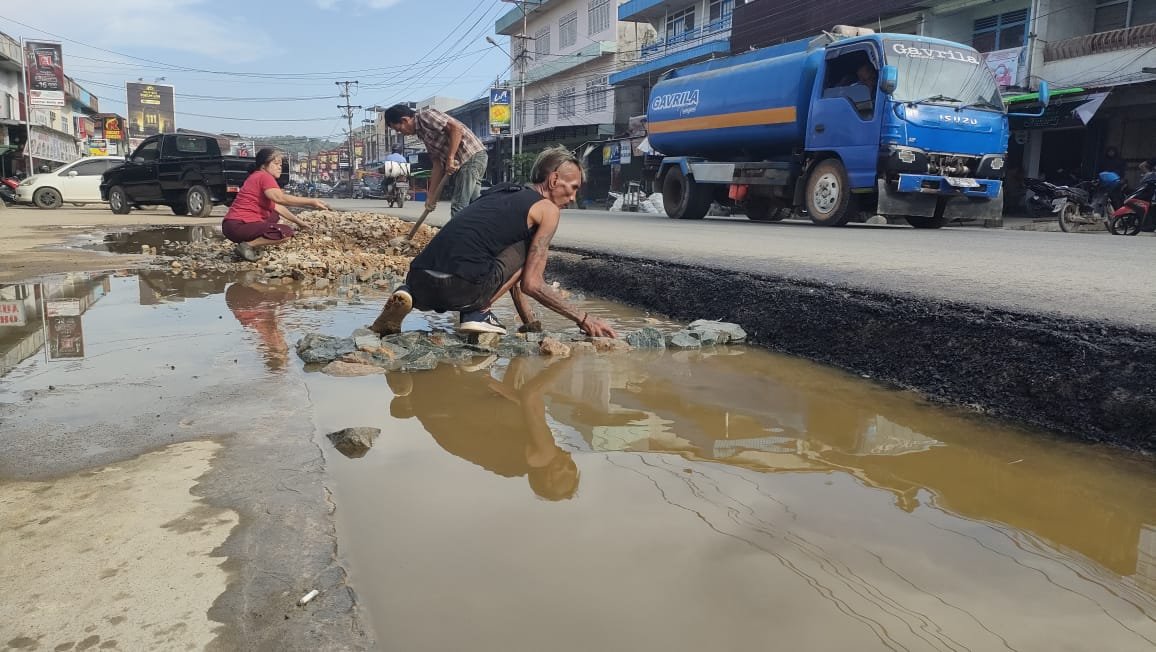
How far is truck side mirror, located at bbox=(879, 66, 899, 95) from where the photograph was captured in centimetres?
850

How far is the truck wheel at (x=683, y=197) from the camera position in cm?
1299

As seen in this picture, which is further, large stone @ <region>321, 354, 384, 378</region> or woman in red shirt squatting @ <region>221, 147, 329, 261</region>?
woman in red shirt squatting @ <region>221, 147, 329, 261</region>

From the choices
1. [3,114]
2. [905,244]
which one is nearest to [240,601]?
[905,244]

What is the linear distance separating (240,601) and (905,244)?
6.50 m

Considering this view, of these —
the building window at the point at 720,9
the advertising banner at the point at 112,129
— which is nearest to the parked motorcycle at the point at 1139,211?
the building window at the point at 720,9

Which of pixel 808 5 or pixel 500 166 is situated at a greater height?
pixel 808 5

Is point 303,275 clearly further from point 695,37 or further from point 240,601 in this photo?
point 695,37

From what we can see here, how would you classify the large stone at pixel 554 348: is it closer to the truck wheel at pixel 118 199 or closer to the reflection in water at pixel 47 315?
the reflection in water at pixel 47 315

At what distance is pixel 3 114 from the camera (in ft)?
99.1

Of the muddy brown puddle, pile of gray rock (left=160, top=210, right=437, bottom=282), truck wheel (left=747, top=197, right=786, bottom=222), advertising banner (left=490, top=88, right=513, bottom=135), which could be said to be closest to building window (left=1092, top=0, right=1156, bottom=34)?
truck wheel (left=747, top=197, right=786, bottom=222)

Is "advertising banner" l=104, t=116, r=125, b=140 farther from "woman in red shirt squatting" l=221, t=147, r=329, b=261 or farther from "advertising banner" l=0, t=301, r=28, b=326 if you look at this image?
"advertising banner" l=0, t=301, r=28, b=326

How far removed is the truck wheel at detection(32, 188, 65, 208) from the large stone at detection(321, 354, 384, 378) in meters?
19.5

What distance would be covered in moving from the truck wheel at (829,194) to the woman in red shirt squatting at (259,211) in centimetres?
625

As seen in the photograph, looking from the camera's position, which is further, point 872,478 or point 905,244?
point 905,244
